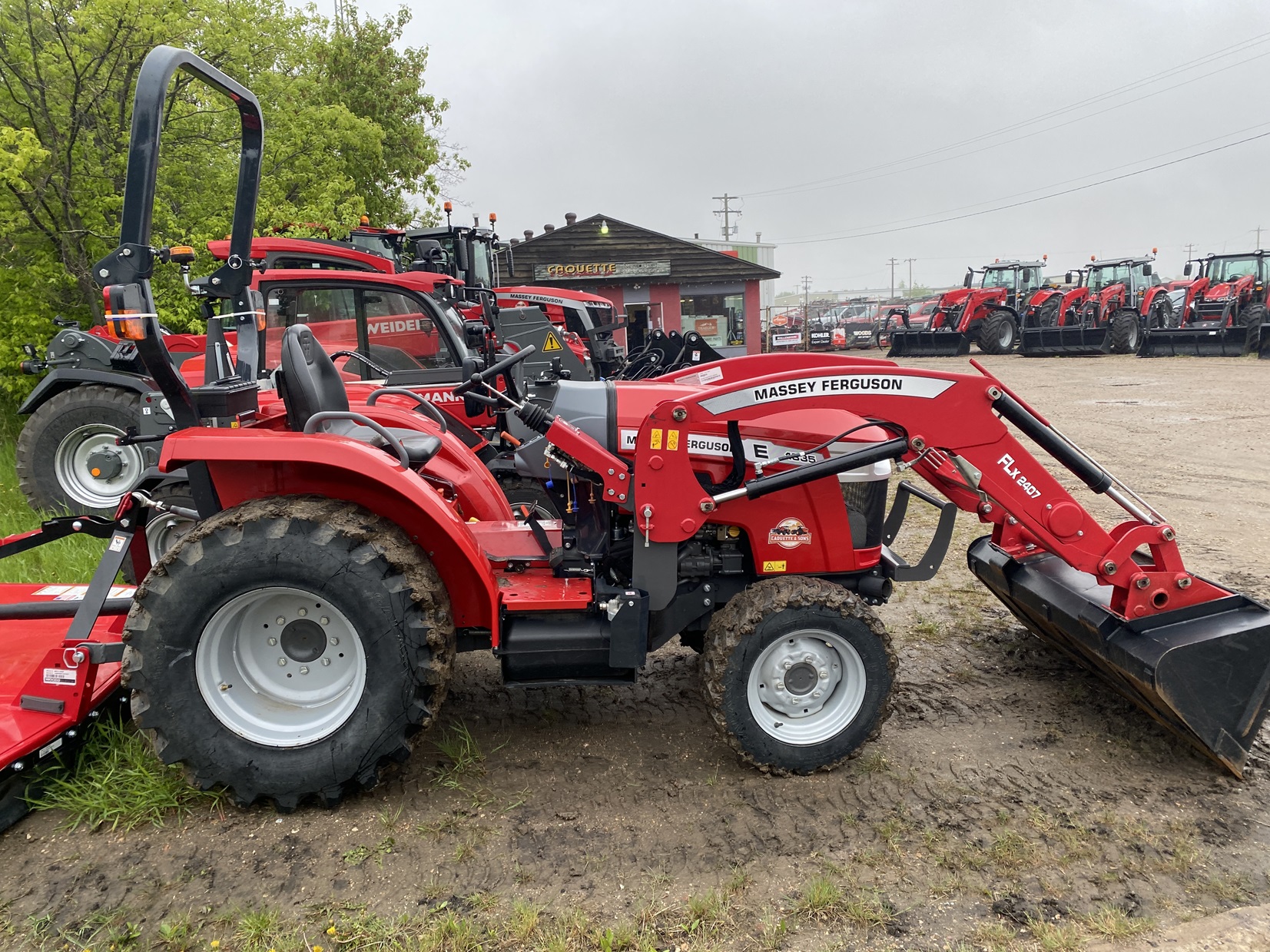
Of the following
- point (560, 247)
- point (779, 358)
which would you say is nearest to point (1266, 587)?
point (779, 358)

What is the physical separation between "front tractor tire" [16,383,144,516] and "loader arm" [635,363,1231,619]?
473 cm

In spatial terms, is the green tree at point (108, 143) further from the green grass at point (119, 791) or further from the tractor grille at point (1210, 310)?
the tractor grille at point (1210, 310)

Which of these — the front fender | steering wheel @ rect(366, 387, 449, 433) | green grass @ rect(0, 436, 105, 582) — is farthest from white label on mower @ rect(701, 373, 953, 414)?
the front fender

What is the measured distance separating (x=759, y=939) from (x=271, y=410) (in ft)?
8.54

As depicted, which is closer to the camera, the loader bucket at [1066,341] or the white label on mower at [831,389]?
the white label on mower at [831,389]

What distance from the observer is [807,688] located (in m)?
2.94

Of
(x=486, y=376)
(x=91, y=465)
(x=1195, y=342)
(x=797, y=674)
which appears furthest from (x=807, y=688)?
(x=1195, y=342)

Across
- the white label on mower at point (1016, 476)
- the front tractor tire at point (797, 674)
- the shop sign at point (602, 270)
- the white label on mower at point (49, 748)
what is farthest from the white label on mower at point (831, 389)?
the shop sign at point (602, 270)

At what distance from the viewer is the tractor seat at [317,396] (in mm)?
2975

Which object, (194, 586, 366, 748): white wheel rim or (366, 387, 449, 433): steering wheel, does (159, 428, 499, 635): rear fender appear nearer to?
(194, 586, 366, 748): white wheel rim

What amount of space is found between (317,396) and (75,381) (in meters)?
4.06

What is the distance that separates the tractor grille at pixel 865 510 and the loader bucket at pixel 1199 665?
866 mm

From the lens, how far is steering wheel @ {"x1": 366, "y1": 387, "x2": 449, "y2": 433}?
152 inches

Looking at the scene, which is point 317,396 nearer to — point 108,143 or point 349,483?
point 349,483
